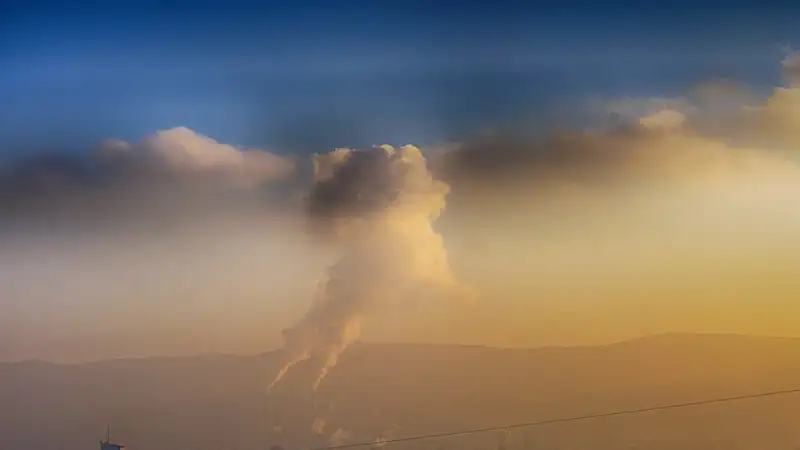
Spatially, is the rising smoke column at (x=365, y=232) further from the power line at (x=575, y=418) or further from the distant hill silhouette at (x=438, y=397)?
the power line at (x=575, y=418)

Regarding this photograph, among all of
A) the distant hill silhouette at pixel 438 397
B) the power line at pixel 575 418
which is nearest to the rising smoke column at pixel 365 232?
the distant hill silhouette at pixel 438 397

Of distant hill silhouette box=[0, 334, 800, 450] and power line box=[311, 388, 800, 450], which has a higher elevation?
distant hill silhouette box=[0, 334, 800, 450]

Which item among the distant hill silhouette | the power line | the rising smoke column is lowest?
the power line

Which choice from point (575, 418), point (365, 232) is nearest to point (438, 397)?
point (575, 418)

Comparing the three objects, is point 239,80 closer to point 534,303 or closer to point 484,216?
point 484,216

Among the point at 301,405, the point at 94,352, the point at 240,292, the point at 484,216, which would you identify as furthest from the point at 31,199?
the point at 484,216

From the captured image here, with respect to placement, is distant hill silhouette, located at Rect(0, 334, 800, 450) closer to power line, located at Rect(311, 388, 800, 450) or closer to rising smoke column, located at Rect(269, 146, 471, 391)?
power line, located at Rect(311, 388, 800, 450)

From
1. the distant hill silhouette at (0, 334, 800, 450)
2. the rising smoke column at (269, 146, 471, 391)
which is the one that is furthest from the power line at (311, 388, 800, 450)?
the rising smoke column at (269, 146, 471, 391)
